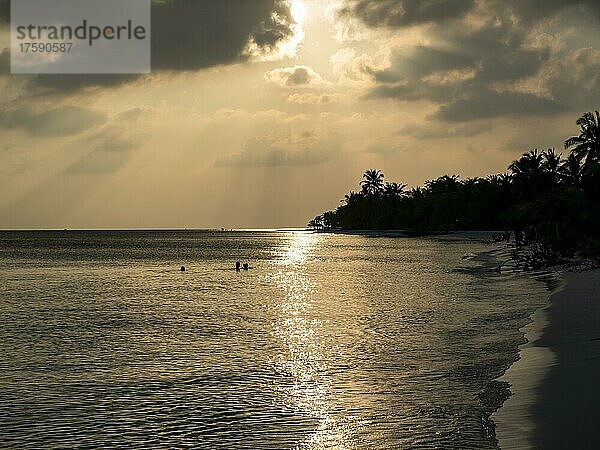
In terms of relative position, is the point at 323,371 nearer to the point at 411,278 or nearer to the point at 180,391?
the point at 180,391

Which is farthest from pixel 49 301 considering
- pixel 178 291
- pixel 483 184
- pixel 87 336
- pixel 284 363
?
pixel 483 184

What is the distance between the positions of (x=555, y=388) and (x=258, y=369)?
8121 millimetres

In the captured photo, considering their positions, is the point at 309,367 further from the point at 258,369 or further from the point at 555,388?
the point at 555,388

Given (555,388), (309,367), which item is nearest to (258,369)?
(309,367)

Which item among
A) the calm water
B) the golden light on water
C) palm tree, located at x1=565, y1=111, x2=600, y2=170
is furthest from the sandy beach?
palm tree, located at x1=565, y1=111, x2=600, y2=170

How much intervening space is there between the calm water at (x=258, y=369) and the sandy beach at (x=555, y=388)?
0.59 metres

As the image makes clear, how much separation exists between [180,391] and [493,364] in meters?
8.48

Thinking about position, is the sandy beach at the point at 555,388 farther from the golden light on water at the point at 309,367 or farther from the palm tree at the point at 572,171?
the palm tree at the point at 572,171

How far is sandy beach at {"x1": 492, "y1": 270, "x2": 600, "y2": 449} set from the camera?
1145 cm

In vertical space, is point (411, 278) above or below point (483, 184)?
below

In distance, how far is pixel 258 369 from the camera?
19375 mm

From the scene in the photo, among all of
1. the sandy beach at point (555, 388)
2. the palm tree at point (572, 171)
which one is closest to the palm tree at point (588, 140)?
the palm tree at point (572, 171)

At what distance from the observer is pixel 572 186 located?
4984 centimetres

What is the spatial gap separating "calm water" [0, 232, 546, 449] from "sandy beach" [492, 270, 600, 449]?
23.2 inches
